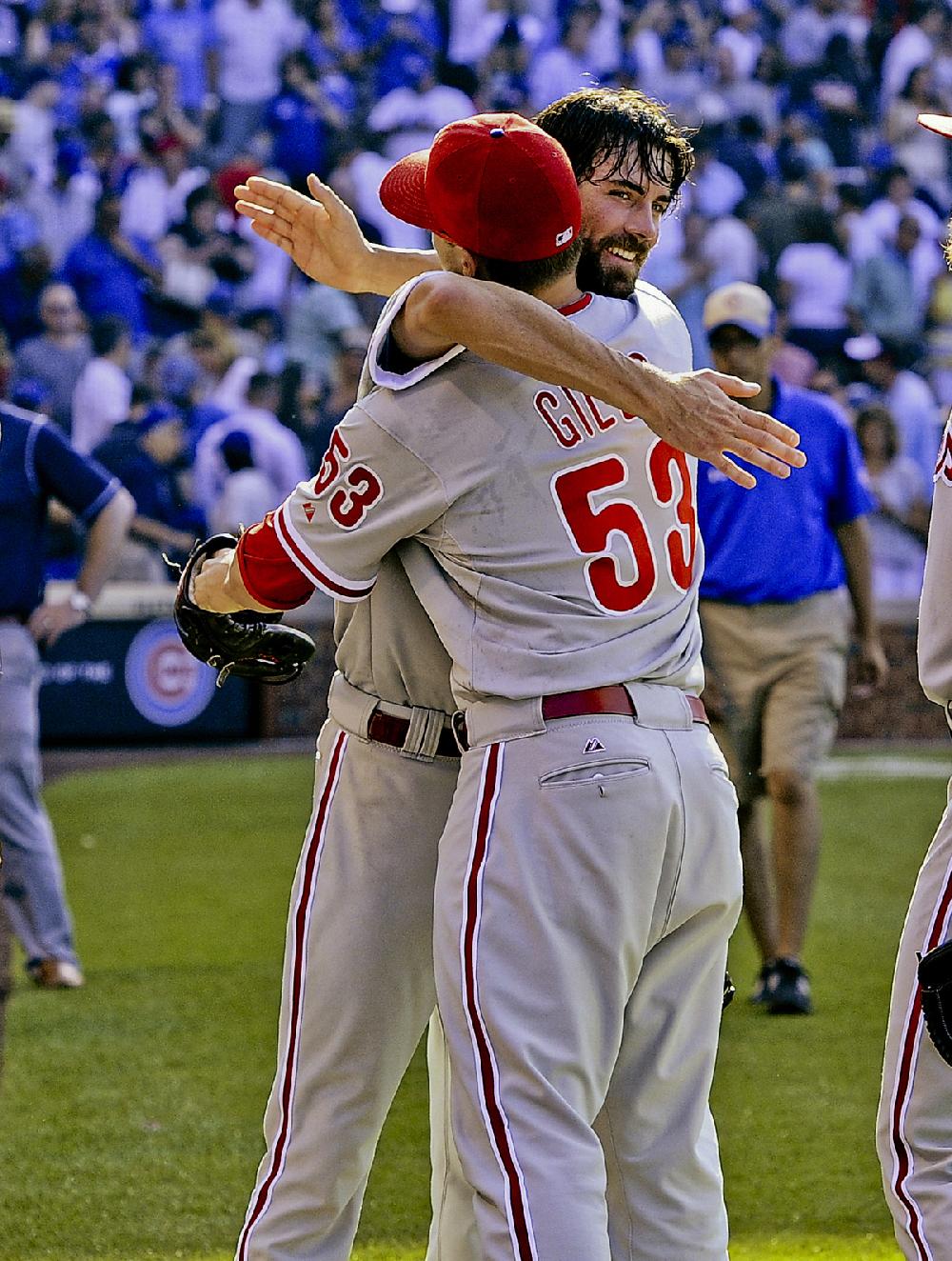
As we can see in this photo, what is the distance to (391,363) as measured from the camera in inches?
101

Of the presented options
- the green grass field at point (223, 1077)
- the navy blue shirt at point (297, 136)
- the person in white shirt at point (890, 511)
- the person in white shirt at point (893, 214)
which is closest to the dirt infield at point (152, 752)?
the green grass field at point (223, 1077)

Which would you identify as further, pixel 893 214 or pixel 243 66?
pixel 893 214

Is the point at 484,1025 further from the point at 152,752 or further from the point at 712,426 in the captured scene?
the point at 152,752

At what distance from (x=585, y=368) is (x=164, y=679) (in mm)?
9332

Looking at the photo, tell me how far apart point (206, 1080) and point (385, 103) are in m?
11.9

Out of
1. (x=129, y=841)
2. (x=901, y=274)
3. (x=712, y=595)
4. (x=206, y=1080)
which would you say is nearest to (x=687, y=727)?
(x=206, y=1080)

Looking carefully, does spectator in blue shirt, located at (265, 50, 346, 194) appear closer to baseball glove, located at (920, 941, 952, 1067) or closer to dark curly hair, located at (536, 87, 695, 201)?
dark curly hair, located at (536, 87, 695, 201)

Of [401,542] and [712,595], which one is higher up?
[401,542]

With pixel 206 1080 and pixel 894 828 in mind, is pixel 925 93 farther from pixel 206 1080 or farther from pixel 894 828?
A: pixel 206 1080

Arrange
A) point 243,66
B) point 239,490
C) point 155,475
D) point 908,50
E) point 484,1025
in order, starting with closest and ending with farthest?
point 484,1025 < point 239,490 < point 155,475 < point 243,66 < point 908,50

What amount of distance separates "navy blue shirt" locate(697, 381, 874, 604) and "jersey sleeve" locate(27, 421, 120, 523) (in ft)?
6.59

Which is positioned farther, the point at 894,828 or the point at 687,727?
the point at 894,828

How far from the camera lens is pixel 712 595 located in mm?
5820

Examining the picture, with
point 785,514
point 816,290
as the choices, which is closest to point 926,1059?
point 785,514
